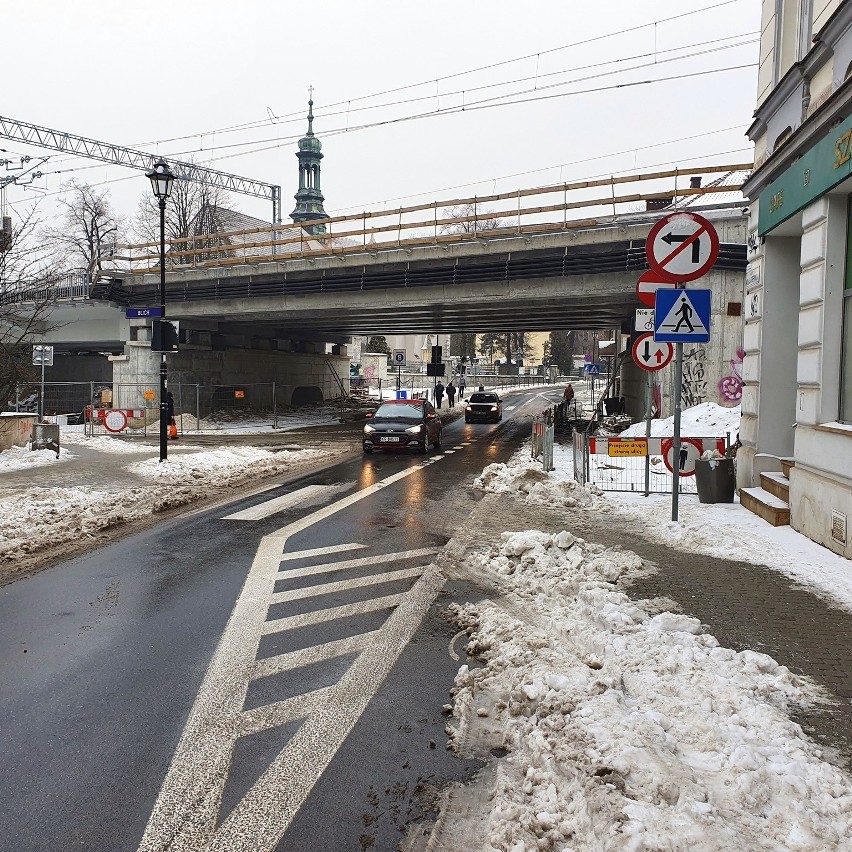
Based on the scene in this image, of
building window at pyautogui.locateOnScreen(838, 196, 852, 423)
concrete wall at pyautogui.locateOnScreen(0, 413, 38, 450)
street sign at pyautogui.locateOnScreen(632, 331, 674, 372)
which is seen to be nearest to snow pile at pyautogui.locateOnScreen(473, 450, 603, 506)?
street sign at pyautogui.locateOnScreen(632, 331, 674, 372)

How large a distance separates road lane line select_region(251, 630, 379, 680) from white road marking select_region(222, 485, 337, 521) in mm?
5022

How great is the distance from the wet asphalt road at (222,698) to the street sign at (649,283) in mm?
4516

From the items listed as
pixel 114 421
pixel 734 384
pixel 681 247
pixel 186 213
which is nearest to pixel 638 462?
pixel 681 247

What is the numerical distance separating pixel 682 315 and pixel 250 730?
6.64 m

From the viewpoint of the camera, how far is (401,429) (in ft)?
62.6

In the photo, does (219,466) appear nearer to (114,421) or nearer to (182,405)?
(114,421)

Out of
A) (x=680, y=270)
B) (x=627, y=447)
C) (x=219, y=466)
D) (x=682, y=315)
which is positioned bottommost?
(x=219, y=466)

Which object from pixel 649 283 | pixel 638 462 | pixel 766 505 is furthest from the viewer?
pixel 638 462

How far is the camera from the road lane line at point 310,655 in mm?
4438

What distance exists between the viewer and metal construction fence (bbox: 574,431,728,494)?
1105 centimetres

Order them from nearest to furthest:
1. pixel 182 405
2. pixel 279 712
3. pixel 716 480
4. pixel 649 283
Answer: pixel 279 712 < pixel 649 283 < pixel 716 480 < pixel 182 405

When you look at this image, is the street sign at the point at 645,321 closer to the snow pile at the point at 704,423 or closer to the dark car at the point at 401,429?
the snow pile at the point at 704,423

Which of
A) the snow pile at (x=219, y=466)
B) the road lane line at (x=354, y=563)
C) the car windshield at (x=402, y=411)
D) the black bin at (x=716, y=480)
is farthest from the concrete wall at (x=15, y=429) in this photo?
the black bin at (x=716, y=480)

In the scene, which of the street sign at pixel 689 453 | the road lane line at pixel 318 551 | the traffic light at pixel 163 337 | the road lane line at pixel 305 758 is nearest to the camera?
the road lane line at pixel 305 758
